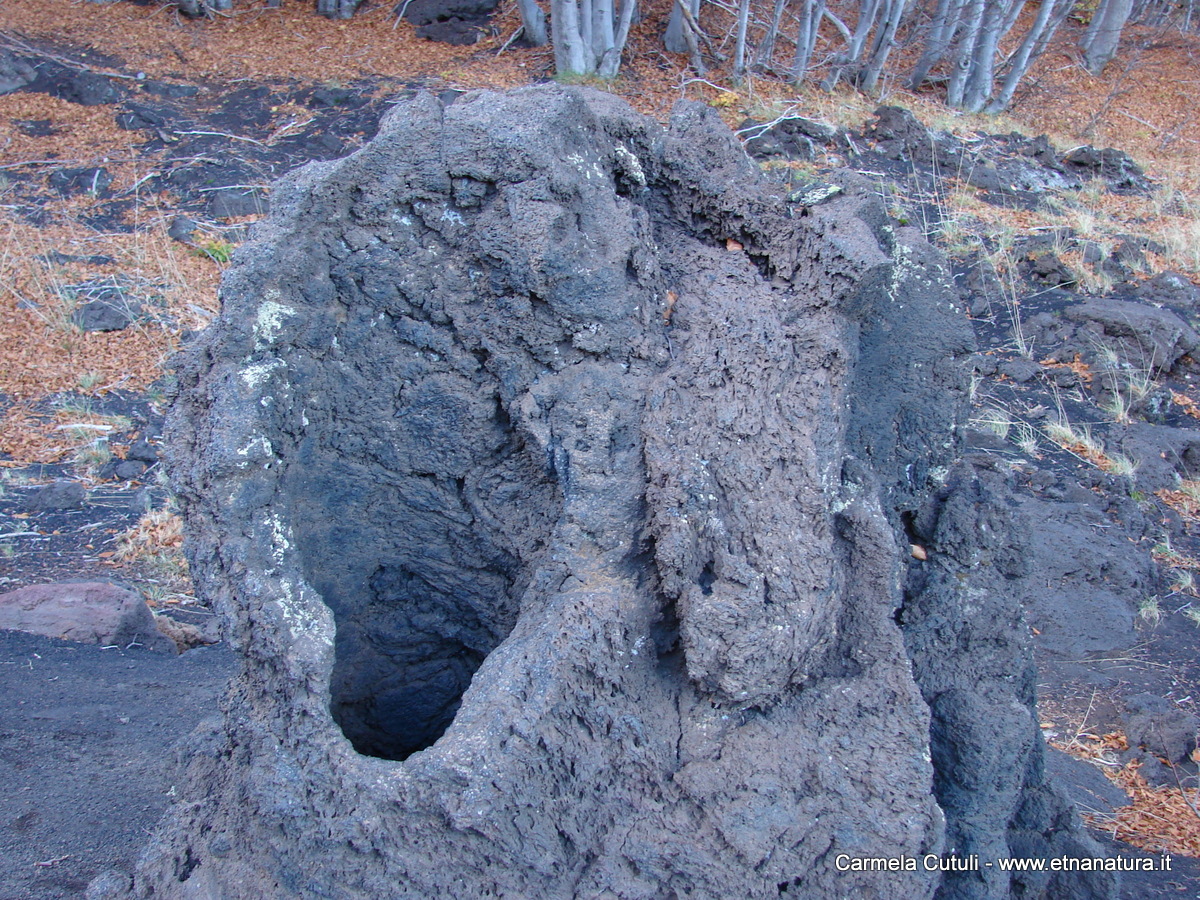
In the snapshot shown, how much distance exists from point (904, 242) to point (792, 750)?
4.10 ft

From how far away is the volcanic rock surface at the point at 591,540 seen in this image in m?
1.75

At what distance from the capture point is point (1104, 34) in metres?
14.8

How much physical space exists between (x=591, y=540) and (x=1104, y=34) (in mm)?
16164

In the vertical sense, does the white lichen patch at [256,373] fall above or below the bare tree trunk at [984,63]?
below

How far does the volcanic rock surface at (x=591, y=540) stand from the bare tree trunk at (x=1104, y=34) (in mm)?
14862

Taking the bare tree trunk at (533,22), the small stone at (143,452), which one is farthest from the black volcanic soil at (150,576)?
the bare tree trunk at (533,22)

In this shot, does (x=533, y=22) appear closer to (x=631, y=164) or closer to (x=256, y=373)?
(x=631, y=164)

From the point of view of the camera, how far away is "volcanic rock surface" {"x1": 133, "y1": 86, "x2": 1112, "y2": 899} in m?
1.75

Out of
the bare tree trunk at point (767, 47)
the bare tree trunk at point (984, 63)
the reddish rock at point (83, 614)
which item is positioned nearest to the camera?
the reddish rock at point (83, 614)

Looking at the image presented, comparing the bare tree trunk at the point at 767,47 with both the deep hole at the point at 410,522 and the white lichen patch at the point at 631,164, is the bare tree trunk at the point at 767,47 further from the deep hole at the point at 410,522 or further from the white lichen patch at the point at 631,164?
the deep hole at the point at 410,522

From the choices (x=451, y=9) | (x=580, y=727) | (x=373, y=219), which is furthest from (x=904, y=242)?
(x=451, y=9)

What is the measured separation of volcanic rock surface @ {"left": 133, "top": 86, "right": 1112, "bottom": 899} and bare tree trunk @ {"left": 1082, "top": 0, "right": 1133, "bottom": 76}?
14.9m

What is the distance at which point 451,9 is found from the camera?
12.1 m

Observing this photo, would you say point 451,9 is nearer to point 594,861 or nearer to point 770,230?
point 770,230
